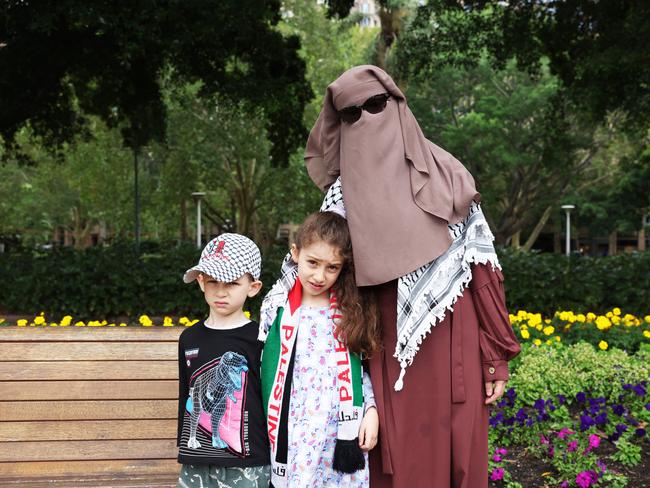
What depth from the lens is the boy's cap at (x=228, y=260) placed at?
2100 mm

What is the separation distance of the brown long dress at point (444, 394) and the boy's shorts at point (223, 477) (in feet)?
1.34

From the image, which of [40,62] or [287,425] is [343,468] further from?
[40,62]

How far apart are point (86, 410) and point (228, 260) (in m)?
1.25

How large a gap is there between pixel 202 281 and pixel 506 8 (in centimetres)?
812

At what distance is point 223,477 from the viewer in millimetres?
2125

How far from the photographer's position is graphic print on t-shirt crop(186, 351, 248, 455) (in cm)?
210

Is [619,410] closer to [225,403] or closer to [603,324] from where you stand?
[603,324]

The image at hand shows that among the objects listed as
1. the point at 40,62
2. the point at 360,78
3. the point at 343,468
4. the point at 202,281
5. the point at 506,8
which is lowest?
the point at 343,468

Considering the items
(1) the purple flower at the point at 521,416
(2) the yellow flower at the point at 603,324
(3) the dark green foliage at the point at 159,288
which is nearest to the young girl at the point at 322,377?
(1) the purple flower at the point at 521,416

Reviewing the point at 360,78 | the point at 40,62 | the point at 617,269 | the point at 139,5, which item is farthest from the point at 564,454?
the point at 40,62

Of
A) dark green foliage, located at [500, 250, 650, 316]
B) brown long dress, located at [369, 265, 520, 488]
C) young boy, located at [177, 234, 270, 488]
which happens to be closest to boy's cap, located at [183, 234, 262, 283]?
young boy, located at [177, 234, 270, 488]

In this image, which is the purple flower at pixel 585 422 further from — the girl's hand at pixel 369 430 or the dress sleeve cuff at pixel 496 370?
the girl's hand at pixel 369 430

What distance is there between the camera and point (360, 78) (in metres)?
2.10

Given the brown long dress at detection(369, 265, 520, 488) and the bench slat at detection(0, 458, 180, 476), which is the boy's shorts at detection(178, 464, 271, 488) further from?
the bench slat at detection(0, 458, 180, 476)
